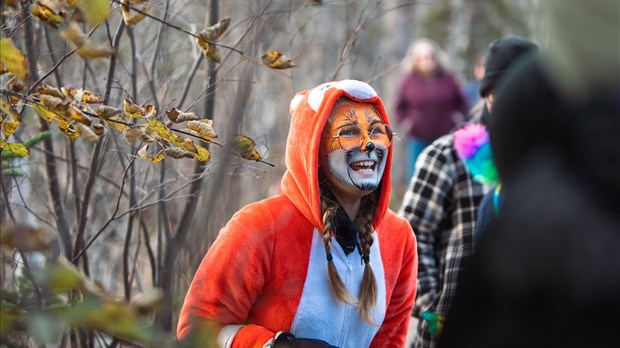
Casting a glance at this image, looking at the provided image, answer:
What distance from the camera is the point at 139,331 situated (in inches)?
69.8

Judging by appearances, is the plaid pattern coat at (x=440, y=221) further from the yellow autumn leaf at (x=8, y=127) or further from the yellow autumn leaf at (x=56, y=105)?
the yellow autumn leaf at (x=56, y=105)

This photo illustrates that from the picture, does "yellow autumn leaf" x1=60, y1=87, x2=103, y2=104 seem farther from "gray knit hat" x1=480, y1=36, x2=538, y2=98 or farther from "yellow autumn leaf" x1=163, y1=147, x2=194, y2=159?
"gray knit hat" x1=480, y1=36, x2=538, y2=98

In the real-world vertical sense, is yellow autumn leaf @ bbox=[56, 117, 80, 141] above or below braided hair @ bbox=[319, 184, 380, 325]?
above

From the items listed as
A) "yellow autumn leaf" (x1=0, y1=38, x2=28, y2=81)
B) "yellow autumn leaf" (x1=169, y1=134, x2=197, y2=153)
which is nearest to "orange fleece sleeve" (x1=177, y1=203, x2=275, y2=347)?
"yellow autumn leaf" (x1=169, y1=134, x2=197, y2=153)

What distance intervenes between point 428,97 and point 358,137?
731 cm

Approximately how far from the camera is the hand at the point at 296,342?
127 inches

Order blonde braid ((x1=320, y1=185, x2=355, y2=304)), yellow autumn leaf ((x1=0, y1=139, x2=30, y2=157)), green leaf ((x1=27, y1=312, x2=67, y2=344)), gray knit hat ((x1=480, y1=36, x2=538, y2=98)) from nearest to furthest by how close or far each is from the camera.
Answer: green leaf ((x1=27, y1=312, x2=67, y2=344)), yellow autumn leaf ((x1=0, y1=139, x2=30, y2=157)), blonde braid ((x1=320, y1=185, x2=355, y2=304)), gray knit hat ((x1=480, y1=36, x2=538, y2=98))

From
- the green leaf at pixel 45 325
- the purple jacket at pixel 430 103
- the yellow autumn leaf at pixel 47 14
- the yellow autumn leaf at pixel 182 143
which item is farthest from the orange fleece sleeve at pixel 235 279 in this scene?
the purple jacket at pixel 430 103

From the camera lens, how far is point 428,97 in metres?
10.8

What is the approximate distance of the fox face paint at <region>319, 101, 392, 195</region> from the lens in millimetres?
3584

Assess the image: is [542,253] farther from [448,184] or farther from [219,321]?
[448,184]

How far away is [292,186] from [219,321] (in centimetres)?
59

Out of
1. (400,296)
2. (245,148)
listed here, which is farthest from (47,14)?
(400,296)

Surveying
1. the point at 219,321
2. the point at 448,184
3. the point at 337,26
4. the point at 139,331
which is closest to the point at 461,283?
the point at 139,331
